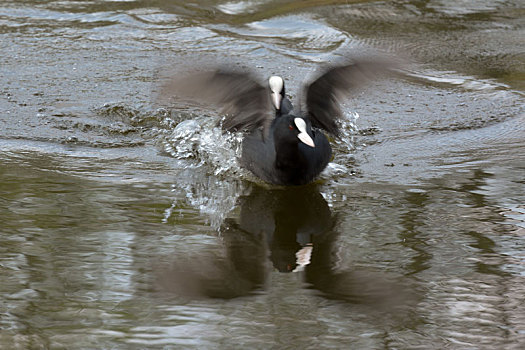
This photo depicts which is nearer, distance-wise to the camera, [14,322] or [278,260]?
[14,322]

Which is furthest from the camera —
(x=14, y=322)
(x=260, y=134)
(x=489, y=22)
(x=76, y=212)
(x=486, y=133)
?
(x=489, y=22)

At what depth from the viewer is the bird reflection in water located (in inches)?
119

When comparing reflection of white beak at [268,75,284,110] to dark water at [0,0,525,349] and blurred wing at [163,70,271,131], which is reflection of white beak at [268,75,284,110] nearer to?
blurred wing at [163,70,271,131]

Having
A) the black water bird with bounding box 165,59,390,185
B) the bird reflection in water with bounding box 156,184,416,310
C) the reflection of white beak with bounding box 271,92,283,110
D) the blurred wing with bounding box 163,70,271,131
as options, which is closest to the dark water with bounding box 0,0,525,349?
the bird reflection in water with bounding box 156,184,416,310

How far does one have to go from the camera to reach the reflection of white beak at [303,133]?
13.2 ft

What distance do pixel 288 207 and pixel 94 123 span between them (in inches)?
75.2

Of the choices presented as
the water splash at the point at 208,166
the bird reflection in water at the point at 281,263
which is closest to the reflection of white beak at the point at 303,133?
the bird reflection in water at the point at 281,263

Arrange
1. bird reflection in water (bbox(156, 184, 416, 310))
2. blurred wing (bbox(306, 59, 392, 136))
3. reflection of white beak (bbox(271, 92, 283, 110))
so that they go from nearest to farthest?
bird reflection in water (bbox(156, 184, 416, 310))
reflection of white beak (bbox(271, 92, 283, 110))
blurred wing (bbox(306, 59, 392, 136))

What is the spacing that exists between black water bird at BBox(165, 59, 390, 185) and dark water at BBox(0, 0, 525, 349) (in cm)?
14

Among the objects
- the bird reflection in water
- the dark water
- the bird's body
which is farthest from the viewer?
the bird's body

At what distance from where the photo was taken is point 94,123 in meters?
5.44

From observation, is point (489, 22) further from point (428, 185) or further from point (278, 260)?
point (278, 260)

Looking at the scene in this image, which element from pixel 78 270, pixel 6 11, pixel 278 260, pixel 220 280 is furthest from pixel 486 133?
pixel 6 11

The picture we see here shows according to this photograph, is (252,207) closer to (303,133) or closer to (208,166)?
(303,133)
